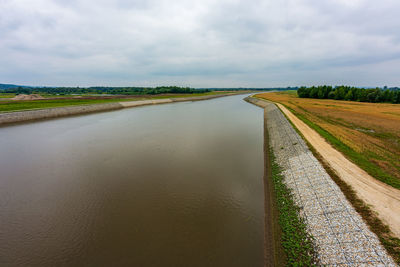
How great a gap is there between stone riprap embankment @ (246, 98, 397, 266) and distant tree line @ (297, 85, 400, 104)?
279ft

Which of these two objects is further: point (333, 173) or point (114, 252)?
point (333, 173)

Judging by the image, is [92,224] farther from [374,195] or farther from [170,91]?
[170,91]

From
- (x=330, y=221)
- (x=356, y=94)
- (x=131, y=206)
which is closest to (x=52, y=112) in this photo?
(x=131, y=206)

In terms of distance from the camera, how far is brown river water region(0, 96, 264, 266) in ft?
21.4

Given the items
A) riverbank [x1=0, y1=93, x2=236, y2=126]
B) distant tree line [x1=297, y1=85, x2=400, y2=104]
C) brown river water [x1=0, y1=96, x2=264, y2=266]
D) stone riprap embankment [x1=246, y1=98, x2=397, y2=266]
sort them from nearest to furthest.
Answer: stone riprap embankment [x1=246, y1=98, x2=397, y2=266] < brown river water [x1=0, y1=96, x2=264, y2=266] < riverbank [x1=0, y1=93, x2=236, y2=126] < distant tree line [x1=297, y1=85, x2=400, y2=104]

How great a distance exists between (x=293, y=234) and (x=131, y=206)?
27.3 feet

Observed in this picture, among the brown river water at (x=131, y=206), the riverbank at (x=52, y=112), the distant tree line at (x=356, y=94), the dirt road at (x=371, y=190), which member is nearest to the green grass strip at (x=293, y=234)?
the brown river water at (x=131, y=206)

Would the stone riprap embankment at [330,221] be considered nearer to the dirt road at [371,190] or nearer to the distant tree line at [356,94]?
the dirt road at [371,190]

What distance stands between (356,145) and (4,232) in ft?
83.3

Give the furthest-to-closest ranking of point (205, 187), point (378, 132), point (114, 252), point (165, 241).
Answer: point (378, 132)
point (205, 187)
point (165, 241)
point (114, 252)

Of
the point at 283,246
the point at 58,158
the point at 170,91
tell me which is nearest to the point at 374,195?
the point at 283,246

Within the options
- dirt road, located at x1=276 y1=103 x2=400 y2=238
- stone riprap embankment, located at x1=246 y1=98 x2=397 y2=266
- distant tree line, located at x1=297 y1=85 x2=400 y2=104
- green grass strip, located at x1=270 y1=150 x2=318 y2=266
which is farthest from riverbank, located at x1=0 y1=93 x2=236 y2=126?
distant tree line, located at x1=297 y1=85 x2=400 y2=104

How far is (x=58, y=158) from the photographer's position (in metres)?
15.2

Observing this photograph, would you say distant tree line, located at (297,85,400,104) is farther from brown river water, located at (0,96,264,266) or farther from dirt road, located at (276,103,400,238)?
brown river water, located at (0,96,264,266)
